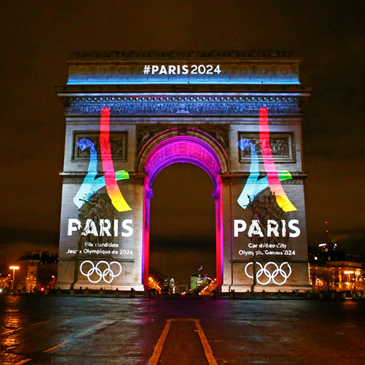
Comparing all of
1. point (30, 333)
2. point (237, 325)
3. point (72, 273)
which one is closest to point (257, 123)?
point (72, 273)

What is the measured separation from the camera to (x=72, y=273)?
123 feet

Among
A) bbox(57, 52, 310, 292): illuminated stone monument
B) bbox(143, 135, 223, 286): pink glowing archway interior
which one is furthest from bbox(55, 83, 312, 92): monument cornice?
bbox(143, 135, 223, 286): pink glowing archway interior

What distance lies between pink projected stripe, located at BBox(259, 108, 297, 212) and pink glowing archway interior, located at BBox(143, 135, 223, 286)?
3.96 m

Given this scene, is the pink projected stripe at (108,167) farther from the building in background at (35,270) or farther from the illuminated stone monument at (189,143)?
the building in background at (35,270)

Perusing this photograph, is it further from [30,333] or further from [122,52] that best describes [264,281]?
[30,333]

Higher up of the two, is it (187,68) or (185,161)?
(187,68)

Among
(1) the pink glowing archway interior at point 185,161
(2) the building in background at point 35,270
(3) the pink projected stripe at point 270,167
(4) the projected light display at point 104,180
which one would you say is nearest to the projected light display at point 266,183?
(3) the pink projected stripe at point 270,167

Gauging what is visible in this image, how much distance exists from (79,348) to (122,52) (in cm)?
3491

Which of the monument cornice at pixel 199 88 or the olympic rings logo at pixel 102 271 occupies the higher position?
the monument cornice at pixel 199 88

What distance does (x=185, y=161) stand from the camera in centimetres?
4925

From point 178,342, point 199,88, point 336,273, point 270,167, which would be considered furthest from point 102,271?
point 336,273

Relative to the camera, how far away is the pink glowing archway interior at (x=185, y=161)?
134 feet

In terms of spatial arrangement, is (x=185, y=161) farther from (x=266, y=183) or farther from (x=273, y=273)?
(x=273, y=273)

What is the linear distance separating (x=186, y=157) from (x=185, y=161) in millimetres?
1782
